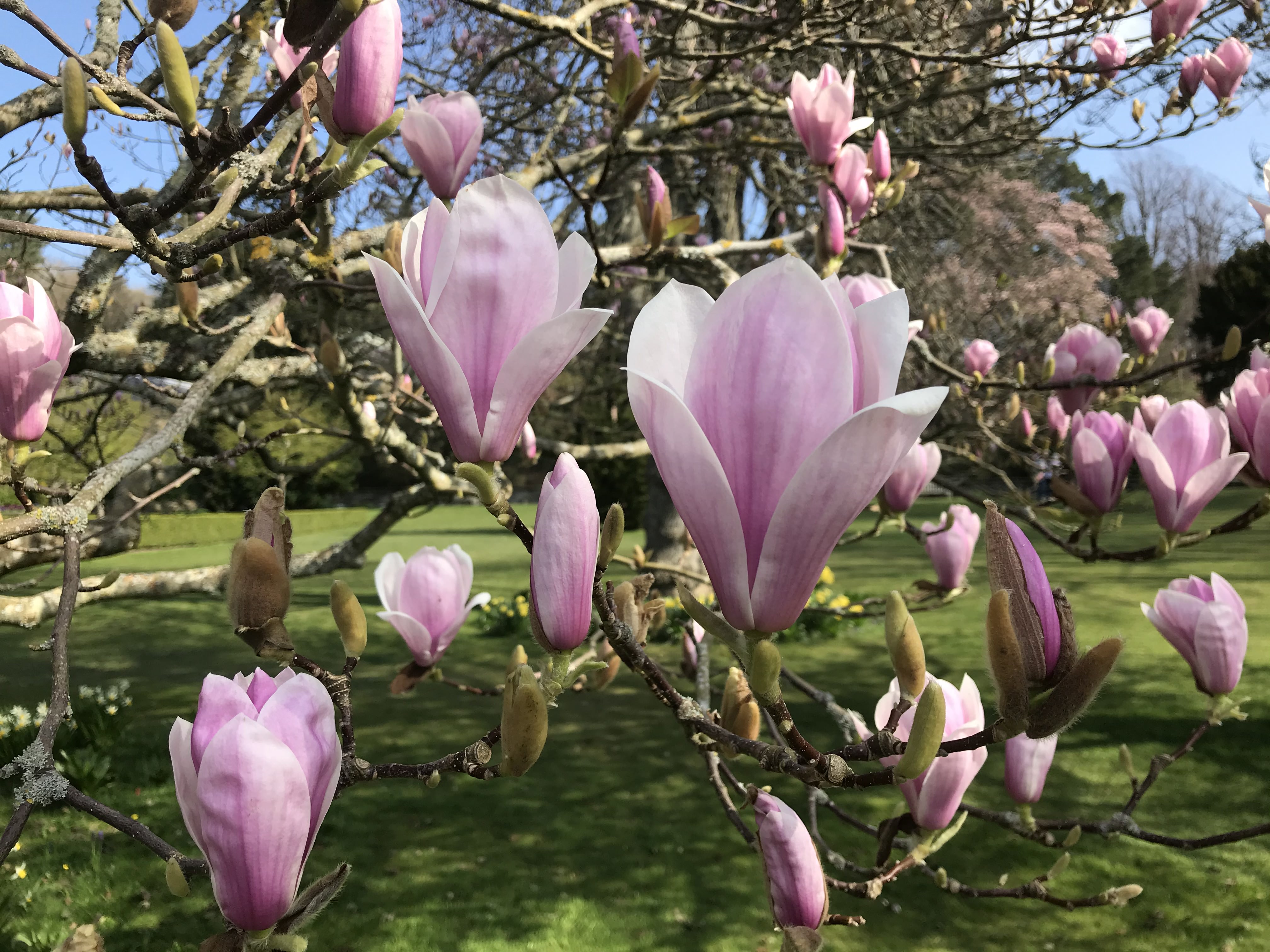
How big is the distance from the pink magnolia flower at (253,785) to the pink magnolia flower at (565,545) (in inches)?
8.1

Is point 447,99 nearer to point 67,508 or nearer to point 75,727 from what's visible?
point 67,508

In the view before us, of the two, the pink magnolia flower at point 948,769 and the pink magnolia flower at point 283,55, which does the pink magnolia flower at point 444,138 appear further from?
the pink magnolia flower at point 948,769

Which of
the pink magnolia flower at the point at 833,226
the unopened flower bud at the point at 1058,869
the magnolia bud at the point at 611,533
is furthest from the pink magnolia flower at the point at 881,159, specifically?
the magnolia bud at the point at 611,533

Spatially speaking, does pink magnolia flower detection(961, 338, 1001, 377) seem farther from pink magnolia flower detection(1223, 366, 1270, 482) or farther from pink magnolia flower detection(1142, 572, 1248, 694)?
pink magnolia flower detection(1142, 572, 1248, 694)

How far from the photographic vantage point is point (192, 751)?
0.68m

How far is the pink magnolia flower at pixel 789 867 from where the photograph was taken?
819 mm

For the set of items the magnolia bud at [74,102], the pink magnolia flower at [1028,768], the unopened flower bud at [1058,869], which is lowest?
the unopened flower bud at [1058,869]

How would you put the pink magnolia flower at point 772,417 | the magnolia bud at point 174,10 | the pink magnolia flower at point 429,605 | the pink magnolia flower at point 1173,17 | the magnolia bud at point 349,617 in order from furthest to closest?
1. the pink magnolia flower at point 1173,17
2. the pink magnolia flower at point 429,605
3. the magnolia bud at point 174,10
4. the magnolia bud at point 349,617
5. the pink magnolia flower at point 772,417

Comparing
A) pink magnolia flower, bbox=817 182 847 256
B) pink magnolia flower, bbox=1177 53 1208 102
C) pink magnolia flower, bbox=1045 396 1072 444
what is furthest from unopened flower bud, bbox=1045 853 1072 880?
pink magnolia flower, bbox=1177 53 1208 102

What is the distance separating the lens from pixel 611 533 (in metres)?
0.78

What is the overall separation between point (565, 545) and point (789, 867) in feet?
1.31

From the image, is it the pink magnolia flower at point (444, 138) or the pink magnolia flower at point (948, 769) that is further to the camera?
the pink magnolia flower at point (444, 138)

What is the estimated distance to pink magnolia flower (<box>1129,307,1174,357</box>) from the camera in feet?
9.68

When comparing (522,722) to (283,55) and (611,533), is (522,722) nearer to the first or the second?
(611,533)
